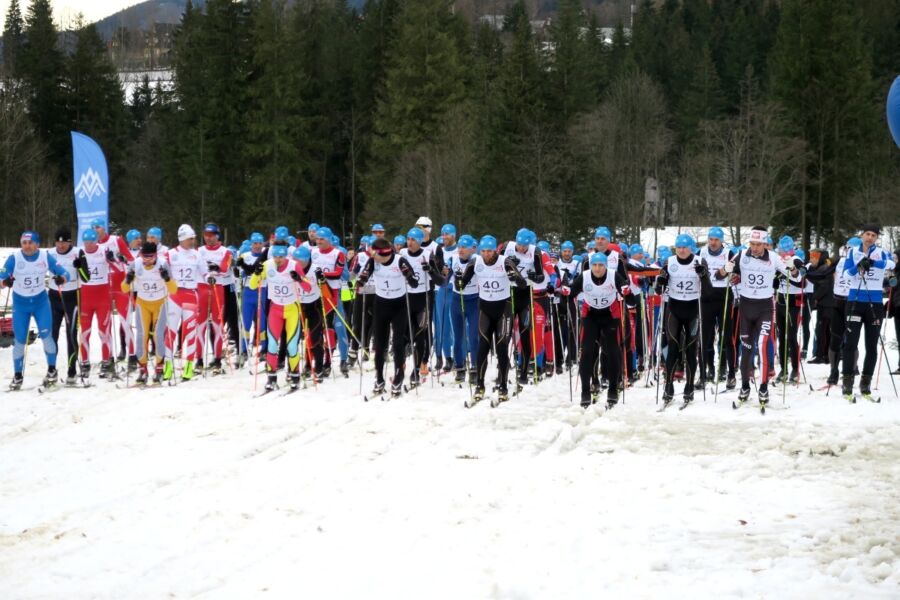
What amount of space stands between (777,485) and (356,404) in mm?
5449

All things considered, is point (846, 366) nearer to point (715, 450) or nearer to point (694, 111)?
point (715, 450)

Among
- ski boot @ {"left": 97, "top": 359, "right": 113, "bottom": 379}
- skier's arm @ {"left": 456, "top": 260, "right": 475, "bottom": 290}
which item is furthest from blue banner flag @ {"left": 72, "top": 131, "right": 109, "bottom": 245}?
skier's arm @ {"left": 456, "top": 260, "right": 475, "bottom": 290}

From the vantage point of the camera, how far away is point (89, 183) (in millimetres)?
22188

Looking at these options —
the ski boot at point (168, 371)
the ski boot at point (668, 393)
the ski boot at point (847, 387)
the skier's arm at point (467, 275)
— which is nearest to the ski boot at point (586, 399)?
the ski boot at point (668, 393)

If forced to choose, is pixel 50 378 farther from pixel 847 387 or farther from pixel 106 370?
pixel 847 387

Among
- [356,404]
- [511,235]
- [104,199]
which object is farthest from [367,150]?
[356,404]

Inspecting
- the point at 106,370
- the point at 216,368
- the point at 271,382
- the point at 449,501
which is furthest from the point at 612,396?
the point at 106,370

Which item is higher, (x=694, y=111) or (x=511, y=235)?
(x=694, y=111)

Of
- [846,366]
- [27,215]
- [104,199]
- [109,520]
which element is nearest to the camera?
[109,520]

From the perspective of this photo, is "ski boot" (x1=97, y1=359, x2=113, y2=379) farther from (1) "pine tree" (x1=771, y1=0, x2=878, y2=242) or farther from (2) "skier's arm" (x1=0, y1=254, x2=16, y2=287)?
(1) "pine tree" (x1=771, y1=0, x2=878, y2=242)

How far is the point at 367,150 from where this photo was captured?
54719 millimetres

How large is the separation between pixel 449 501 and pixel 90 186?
18110 mm

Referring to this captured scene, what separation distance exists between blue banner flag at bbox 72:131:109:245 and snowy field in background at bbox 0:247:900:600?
39.1 feet

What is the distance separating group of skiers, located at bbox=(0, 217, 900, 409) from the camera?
11109 mm
